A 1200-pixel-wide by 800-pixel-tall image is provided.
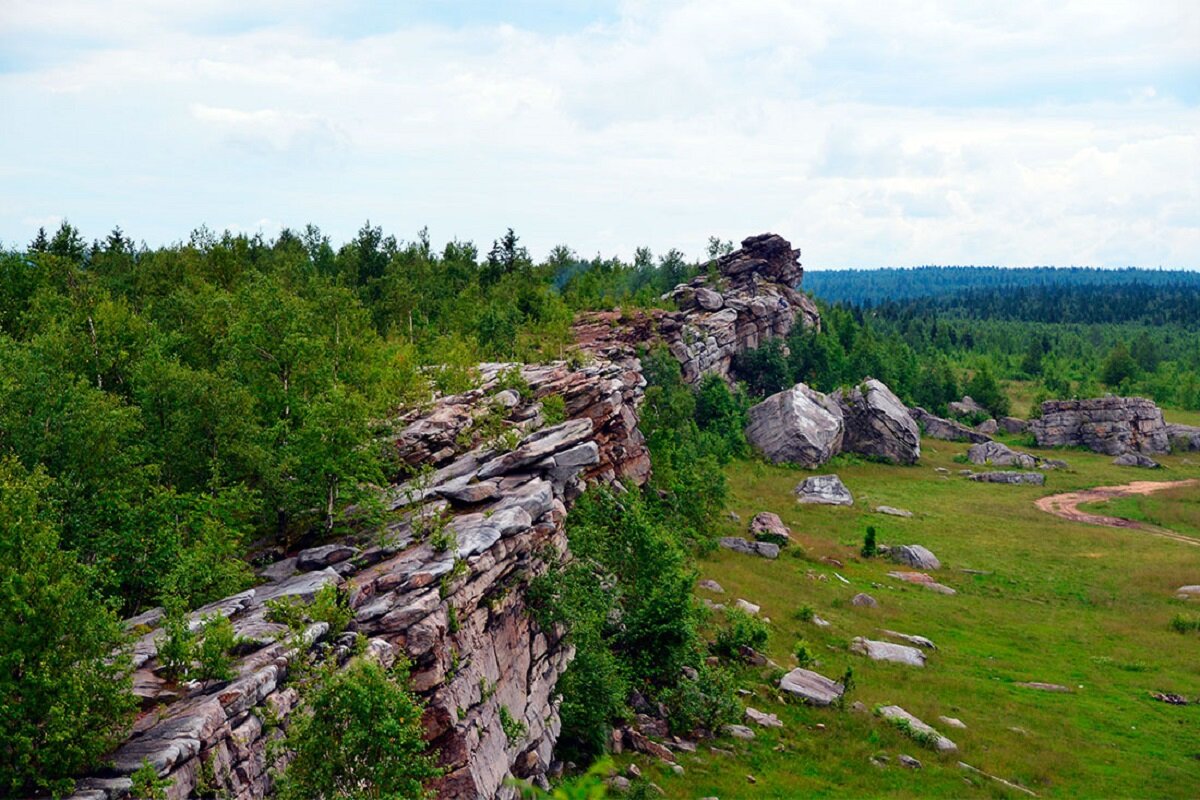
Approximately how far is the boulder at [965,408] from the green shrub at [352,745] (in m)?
147

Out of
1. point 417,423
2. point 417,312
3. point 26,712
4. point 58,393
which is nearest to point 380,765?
point 26,712

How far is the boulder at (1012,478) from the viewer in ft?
368

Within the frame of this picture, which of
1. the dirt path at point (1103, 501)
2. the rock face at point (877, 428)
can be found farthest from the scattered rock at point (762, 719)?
the rock face at point (877, 428)

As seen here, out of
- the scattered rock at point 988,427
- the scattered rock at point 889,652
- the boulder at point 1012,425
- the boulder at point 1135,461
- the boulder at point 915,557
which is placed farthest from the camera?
the boulder at point 1012,425

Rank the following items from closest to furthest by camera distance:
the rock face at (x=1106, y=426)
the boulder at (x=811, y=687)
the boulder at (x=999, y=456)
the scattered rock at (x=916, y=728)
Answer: the scattered rock at (x=916, y=728), the boulder at (x=811, y=687), the boulder at (x=999, y=456), the rock face at (x=1106, y=426)

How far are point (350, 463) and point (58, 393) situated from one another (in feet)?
36.7

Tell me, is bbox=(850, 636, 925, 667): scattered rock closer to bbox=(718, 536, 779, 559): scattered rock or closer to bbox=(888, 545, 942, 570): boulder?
bbox=(718, 536, 779, 559): scattered rock

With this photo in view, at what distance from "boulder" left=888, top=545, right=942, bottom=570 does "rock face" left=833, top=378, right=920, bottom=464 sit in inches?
1735

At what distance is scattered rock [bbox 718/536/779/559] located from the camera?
73.9m

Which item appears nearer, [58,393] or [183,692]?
[183,692]

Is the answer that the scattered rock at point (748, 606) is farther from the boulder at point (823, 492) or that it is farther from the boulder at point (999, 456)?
the boulder at point (999, 456)

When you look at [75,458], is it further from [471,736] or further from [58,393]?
[471,736]

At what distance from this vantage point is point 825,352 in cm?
14238

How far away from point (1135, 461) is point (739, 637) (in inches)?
3902
